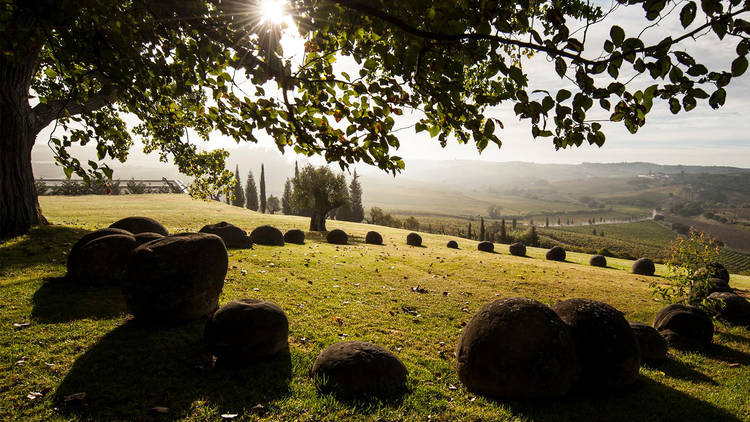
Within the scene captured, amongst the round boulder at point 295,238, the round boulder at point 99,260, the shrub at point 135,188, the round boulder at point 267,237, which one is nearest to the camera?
the round boulder at point 99,260

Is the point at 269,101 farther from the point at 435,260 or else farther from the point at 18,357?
the point at 435,260

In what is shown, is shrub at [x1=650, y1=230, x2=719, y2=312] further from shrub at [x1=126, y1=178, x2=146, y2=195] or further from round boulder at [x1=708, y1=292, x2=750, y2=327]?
shrub at [x1=126, y1=178, x2=146, y2=195]

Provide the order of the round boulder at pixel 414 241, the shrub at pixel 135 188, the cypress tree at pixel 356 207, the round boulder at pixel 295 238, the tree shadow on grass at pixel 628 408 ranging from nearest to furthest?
the tree shadow on grass at pixel 628 408 → the round boulder at pixel 295 238 → the round boulder at pixel 414 241 → the shrub at pixel 135 188 → the cypress tree at pixel 356 207

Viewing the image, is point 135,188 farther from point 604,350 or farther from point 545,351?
point 604,350

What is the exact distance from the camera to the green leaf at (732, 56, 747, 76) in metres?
3.09

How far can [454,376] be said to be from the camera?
7.58 m

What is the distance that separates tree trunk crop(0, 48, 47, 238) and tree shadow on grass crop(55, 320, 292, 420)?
1045 cm

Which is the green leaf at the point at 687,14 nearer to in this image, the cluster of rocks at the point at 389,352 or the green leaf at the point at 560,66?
the green leaf at the point at 560,66

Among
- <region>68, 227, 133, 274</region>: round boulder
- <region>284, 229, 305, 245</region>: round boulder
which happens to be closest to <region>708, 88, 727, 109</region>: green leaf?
<region>68, 227, 133, 274</region>: round boulder

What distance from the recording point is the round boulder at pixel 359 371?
625 cm

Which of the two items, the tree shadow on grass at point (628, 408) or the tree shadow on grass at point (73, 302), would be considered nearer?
the tree shadow on grass at point (628, 408)

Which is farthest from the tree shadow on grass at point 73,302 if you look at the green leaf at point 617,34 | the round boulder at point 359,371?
the green leaf at point 617,34

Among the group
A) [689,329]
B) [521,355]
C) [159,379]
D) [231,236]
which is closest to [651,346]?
[689,329]

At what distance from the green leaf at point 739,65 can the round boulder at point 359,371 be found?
20.7 feet
